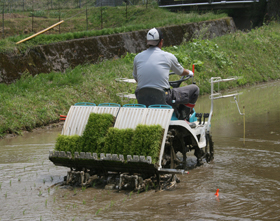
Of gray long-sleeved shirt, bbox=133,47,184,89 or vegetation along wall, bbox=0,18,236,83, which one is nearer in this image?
gray long-sleeved shirt, bbox=133,47,184,89

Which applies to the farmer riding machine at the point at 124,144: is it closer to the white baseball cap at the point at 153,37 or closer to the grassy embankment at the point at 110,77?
the white baseball cap at the point at 153,37

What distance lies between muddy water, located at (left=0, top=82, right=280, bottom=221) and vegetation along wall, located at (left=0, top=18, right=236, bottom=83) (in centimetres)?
431

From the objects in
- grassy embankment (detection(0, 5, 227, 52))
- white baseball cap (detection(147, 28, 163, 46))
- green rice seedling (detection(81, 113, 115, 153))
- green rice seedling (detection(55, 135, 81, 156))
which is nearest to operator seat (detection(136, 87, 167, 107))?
green rice seedling (detection(81, 113, 115, 153))

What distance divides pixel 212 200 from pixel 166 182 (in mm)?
873

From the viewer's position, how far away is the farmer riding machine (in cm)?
555

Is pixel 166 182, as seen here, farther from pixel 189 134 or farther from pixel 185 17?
pixel 185 17

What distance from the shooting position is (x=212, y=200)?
527cm

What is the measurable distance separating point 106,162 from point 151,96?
124 cm

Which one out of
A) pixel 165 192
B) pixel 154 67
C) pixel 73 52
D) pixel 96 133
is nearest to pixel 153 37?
pixel 154 67

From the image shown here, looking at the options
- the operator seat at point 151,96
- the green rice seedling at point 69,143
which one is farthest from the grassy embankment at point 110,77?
the operator seat at point 151,96

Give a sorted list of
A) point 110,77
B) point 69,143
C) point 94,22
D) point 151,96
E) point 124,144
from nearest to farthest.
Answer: point 124,144
point 69,143
point 151,96
point 110,77
point 94,22

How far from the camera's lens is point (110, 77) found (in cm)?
1395

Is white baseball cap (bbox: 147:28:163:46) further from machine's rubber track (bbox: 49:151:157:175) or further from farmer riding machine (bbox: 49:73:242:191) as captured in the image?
machine's rubber track (bbox: 49:151:157:175)

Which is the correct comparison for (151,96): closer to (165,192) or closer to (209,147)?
(165,192)
